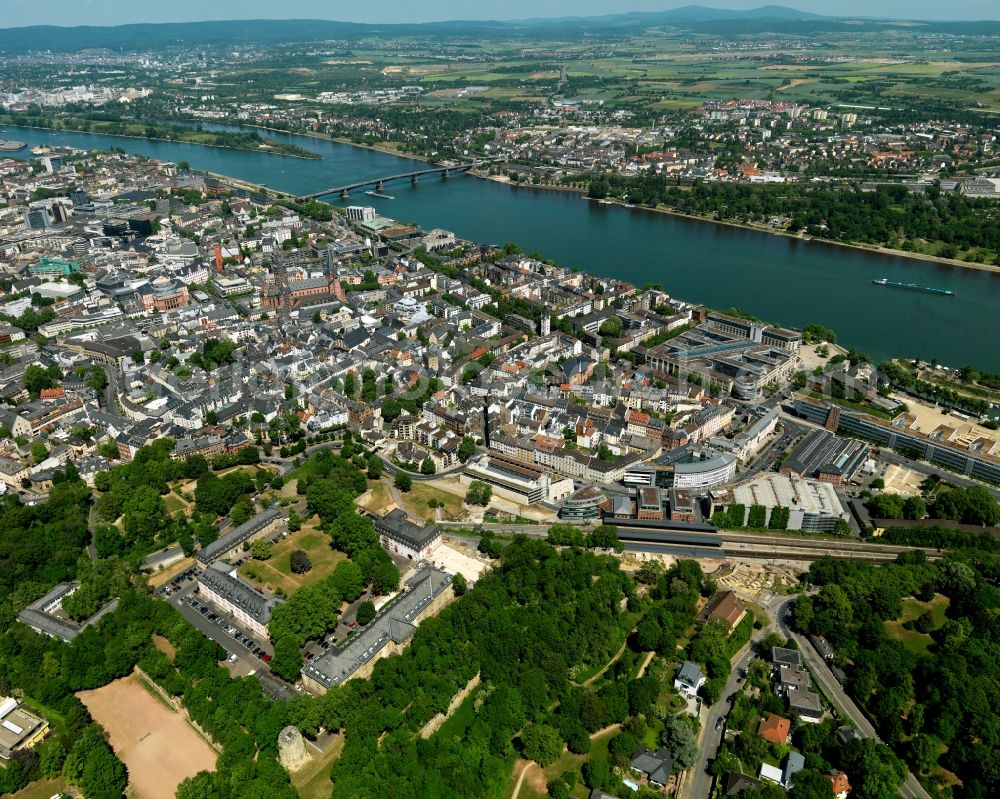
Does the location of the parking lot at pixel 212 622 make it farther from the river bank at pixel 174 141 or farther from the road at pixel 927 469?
the river bank at pixel 174 141

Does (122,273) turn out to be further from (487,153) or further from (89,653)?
(487,153)

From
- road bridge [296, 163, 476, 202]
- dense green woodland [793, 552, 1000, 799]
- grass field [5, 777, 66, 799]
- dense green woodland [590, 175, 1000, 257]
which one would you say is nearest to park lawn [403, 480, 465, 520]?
dense green woodland [793, 552, 1000, 799]

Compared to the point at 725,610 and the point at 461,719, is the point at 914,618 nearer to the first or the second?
the point at 725,610

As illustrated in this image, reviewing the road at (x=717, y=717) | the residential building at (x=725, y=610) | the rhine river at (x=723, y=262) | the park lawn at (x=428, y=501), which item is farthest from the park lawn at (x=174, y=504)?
the rhine river at (x=723, y=262)

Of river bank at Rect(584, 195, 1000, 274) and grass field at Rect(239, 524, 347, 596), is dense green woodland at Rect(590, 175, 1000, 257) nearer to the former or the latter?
river bank at Rect(584, 195, 1000, 274)

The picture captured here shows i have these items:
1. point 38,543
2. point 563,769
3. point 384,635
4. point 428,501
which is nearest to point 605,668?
point 563,769
